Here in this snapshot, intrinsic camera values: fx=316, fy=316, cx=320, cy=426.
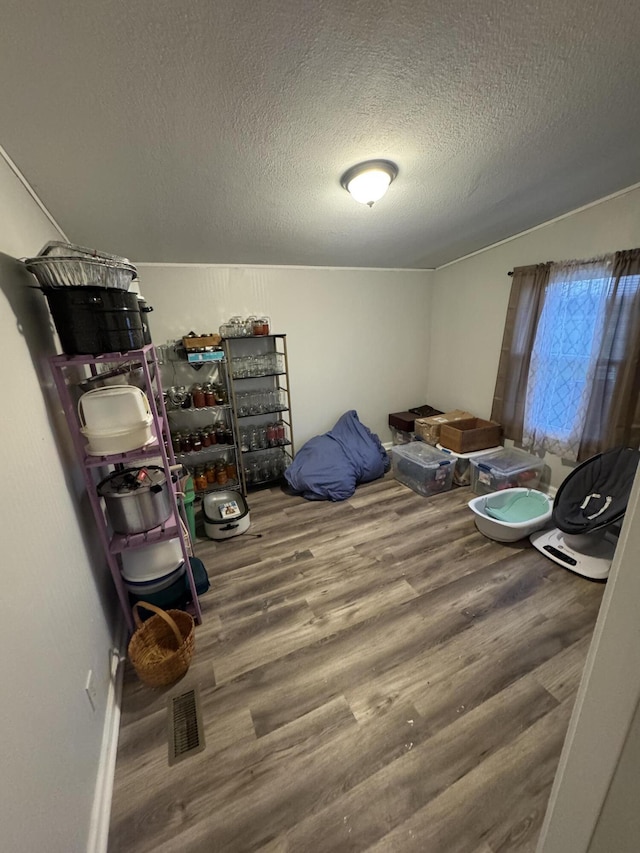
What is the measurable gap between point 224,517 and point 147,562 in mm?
833

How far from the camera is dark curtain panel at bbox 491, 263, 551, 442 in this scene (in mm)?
2627

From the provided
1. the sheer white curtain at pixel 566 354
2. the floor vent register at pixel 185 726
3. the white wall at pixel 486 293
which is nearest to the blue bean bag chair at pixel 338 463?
the white wall at pixel 486 293

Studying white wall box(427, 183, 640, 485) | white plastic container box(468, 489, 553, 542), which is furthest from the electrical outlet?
white wall box(427, 183, 640, 485)

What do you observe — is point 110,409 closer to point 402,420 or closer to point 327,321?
point 327,321

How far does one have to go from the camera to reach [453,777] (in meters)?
1.14

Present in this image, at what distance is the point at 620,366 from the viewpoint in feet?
7.20

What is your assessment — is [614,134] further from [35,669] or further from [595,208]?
[35,669]

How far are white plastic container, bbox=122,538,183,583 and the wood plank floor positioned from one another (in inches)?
17.3

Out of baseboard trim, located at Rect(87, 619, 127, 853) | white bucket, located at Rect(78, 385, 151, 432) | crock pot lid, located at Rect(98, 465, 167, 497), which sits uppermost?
white bucket, located at Rect(78, 385, 151, 432)

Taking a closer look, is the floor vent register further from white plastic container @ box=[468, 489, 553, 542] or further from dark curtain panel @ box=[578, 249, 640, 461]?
dark curtain panel @ box=[578, 249, 640, 461]

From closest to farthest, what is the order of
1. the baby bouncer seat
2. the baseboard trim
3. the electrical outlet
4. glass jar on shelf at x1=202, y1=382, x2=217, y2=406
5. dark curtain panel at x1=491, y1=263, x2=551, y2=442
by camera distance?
1. the baseboard trim
2. the electrical outlet
3. the baby bouncer seat
4. dark curtain panel at x1=491, y1=263, x2=551, y2=442
5. glass jar on shelf at x1=202, y1=382, x2=217, y2=406

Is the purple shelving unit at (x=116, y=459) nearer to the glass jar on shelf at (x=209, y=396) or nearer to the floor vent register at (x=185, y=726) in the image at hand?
the floor vent register at (x=185, y=726)

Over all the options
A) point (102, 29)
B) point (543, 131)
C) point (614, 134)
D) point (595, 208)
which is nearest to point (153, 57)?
point (102, 29)

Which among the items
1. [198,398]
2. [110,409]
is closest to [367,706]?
[110,409]
